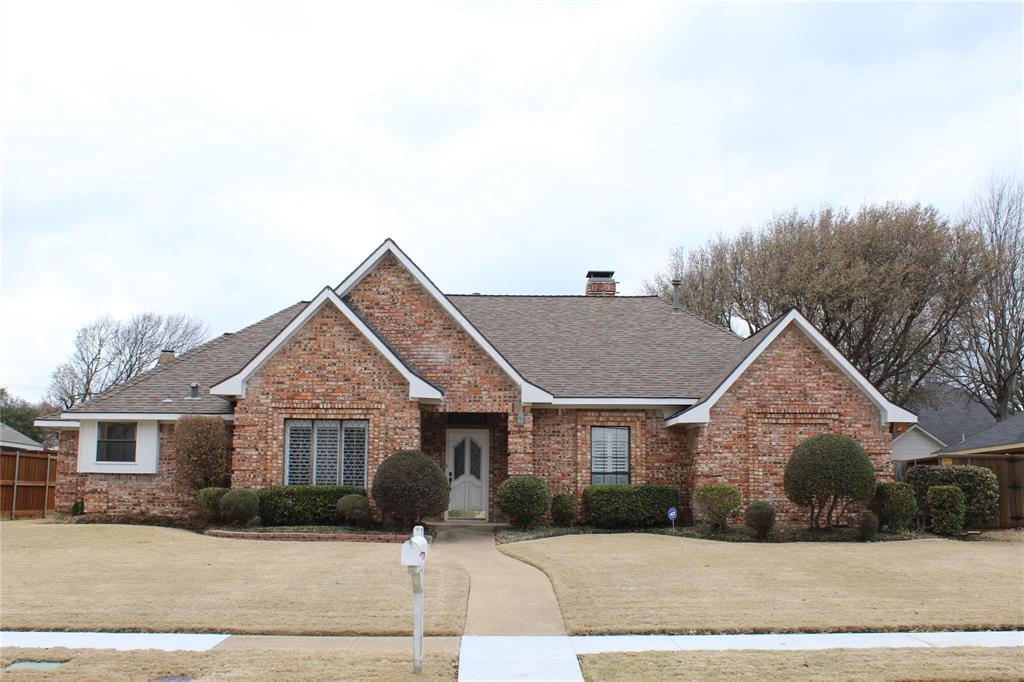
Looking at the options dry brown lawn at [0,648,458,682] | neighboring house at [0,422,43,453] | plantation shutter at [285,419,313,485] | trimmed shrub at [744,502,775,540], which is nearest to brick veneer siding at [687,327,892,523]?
trimmed shrub at [744,502,775,540]

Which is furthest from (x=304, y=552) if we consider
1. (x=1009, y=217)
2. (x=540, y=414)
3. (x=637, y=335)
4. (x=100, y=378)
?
(x=100, y=378)

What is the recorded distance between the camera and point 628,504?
68.4 ft

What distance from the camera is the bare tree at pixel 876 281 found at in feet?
122

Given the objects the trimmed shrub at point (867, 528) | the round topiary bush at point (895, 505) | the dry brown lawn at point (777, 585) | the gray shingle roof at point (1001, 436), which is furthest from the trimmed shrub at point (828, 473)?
the gray shingle roof at point (1001, 436)

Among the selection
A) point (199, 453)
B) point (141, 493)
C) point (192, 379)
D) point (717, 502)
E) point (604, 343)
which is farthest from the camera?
point (604, 343)

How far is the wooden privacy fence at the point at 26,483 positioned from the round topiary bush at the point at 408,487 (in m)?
12.0

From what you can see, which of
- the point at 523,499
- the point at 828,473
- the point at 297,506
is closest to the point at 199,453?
the point at 297,506

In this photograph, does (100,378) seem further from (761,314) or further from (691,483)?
(691,483)

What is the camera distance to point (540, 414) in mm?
22125

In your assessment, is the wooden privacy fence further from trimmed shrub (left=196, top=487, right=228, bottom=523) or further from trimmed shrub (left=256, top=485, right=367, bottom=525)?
trimmed shrub (left=256, top=485, right=367, bottom=525)

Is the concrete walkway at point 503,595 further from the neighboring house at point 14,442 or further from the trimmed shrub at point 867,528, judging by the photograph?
the neighboring house at point 14,442

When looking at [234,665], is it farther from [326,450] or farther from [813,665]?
[326,450]

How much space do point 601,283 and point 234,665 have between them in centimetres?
2281

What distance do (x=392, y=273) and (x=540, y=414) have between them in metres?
5.14
